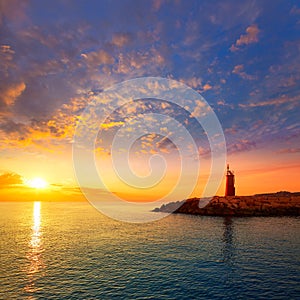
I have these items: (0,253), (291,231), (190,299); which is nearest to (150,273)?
(190,299)

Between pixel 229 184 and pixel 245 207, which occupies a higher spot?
pixel 229 184

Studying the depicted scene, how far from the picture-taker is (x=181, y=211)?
124500 millimetres

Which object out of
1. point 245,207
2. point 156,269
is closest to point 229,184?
point 245,207

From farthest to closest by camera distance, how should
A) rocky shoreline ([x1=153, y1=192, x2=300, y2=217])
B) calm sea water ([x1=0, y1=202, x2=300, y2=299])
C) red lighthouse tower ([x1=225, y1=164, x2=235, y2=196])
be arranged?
1. red lighthouse tower ([x1=225, y1=164, x2=235, y2=196])
2. rocky shoreline ([x1=153, y1=192, x2=300, y2=217])
3. calm sea water ([x1=0, y1=202, x2=300, y2=299])

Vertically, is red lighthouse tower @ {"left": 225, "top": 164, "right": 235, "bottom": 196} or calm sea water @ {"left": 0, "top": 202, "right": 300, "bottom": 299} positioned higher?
red lighthouse tower @ {"left": 225, "top": 164, "right": 235, "bottom": 196}

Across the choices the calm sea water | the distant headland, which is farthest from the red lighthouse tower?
the calm sea water

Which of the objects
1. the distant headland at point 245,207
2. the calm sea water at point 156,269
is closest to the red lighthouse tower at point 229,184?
the distant headland at point 245,207

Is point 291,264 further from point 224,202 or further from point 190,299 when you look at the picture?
point 224,202

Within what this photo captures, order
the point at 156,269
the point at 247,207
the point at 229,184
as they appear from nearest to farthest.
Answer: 1. the point at 156,269
2. the point at 247,207
3. the point at 229,184

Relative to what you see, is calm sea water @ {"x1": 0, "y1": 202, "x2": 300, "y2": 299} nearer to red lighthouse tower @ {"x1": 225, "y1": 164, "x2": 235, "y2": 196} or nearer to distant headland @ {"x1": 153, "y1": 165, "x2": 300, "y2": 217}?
distant headland @ {"x1": 153, "y1": 165, "x2": 300, "y2": 217}

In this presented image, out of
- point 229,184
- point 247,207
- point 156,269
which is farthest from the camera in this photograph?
point 229,184

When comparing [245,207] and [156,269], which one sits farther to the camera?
[245,207]

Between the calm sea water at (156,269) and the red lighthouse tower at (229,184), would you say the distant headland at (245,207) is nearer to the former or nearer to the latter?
the red lighthouse tower at (229,184)

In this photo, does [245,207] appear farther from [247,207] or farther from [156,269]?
[156,269]
